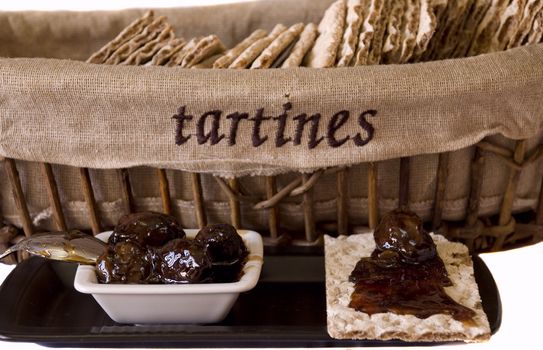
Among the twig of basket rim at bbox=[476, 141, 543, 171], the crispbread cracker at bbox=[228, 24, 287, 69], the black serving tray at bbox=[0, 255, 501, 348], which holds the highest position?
the crispbread cracker at bbox=[228, 24, 287, 69]

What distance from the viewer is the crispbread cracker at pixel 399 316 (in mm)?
831

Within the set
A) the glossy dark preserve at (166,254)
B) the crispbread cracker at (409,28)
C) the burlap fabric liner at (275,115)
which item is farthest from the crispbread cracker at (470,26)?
the glossy dark preserve at (166,254)

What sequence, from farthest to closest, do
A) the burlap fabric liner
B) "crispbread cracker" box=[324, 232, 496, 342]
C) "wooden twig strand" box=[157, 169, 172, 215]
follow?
"wooden twig strand" box=[157, 169, 172, 215] → the burlap fabric liner → "crispbread cracker" box=[324, 232, 496, 342]

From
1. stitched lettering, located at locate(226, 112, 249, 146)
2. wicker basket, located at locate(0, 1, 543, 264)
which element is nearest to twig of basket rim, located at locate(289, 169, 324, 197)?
wicker basket, located at locate(0, 1, 543, 264)

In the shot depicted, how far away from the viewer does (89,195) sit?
3.46 feet

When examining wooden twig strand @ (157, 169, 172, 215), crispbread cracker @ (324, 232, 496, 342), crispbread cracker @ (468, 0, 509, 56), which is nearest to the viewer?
crispbread cracker @ (324, 232, 496, 342)

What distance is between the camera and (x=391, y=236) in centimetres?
91

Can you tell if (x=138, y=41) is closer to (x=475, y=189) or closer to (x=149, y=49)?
(x=149, y=49)

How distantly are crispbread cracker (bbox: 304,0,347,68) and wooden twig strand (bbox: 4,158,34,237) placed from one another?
477 millimetres

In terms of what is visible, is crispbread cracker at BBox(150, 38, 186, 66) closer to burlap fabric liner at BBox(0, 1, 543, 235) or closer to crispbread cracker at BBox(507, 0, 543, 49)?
burlap fabric liner at BBox(0, 1, 543, 235)

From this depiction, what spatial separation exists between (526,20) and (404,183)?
0.33 meters

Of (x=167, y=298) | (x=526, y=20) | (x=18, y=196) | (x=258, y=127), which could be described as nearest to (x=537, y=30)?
(x=526, y=20)

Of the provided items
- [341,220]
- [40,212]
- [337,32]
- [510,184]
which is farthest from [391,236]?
[40,212]

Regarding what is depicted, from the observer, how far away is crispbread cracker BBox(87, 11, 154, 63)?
4.04 ft
